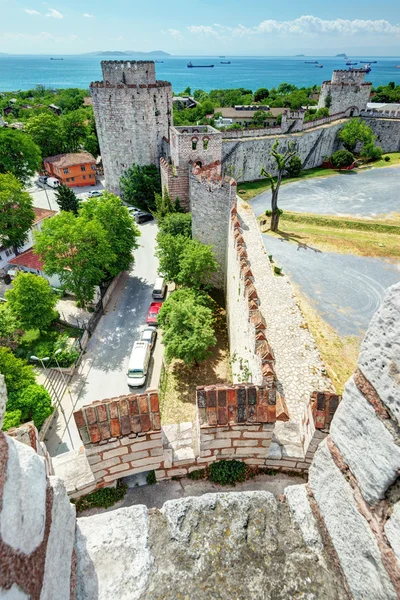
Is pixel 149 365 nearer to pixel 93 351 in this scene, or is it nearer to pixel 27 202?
pixel 93 351

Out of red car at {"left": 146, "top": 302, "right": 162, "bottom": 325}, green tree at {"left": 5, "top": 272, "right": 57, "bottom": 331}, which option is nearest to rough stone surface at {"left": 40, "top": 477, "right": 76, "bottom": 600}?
green tree at {"left": 5, "top": 272, "right": 57, "bottom": 331}

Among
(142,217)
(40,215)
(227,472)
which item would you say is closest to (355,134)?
(142,217)

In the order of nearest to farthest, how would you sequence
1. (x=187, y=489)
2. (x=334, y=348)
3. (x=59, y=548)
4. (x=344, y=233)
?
(x=59, y=548) < (x=187, y=489) < (x=334, y=348) < (x=344, y=233)

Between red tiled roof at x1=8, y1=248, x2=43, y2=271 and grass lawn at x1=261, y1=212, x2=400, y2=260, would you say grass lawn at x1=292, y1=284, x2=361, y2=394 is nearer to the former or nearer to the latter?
grass lawn at x1=261, y1=212, x2=400, y2=260

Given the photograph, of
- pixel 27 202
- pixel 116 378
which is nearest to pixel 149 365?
pixel 116 378

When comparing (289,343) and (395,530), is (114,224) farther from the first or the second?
(395,530)
